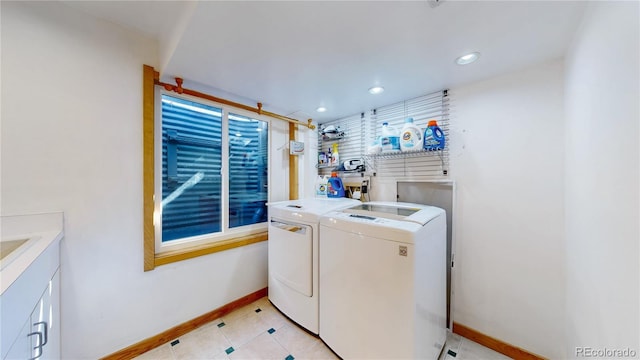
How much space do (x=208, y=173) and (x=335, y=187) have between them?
4.64ft

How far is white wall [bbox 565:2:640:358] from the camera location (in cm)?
66

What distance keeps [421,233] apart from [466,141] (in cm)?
111

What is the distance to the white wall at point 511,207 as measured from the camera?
1.46 metres

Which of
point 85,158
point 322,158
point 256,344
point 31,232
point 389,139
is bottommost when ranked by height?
point 256,344

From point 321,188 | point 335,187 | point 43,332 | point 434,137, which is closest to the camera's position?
point 43,332

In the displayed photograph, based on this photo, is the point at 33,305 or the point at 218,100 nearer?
the point at 33,305

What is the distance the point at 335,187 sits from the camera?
2.55 meters

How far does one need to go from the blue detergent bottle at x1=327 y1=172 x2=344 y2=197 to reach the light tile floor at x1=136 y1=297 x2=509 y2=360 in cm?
140

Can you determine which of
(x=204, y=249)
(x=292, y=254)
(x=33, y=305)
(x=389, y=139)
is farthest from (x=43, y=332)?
(x=389, y=139)

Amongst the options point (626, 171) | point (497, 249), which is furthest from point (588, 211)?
point (497, 249)

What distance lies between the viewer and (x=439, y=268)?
1472 millimetres

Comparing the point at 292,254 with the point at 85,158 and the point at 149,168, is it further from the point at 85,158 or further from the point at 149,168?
the point at 85,158

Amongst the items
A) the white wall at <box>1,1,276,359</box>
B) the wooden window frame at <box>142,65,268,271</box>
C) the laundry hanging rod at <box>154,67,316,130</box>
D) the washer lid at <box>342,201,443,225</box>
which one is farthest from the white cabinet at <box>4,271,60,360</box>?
the washer lid at <box>342,201,443,225</box>

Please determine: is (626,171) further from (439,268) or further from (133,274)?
(133,274)
